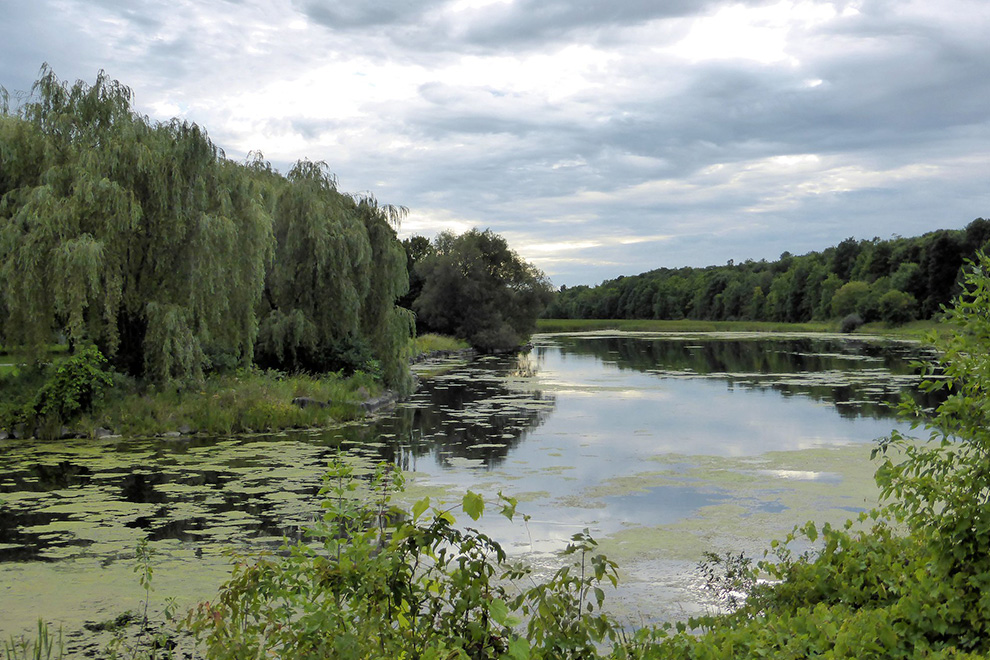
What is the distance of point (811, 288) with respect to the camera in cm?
10044

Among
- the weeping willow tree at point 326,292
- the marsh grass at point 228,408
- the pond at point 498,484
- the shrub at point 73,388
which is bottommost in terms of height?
the pond at point 498,484

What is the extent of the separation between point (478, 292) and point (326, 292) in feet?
91.4

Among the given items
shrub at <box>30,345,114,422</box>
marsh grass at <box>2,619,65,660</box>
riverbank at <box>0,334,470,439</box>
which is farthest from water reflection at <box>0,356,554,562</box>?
marsh grass at <box>2,619,65,660</box>

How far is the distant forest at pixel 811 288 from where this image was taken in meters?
69.6

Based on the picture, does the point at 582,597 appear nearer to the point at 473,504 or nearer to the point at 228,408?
the point at 473,504

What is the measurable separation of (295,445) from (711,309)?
386 ft

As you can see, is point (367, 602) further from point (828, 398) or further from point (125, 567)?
point (828, 398)

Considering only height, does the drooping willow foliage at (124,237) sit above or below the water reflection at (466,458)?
above

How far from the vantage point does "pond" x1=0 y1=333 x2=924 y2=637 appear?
7.34 meters

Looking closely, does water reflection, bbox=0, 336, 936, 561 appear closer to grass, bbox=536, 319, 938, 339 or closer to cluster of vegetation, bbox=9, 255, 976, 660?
cluster of vegetation, bbox=9, 255, 976, 660

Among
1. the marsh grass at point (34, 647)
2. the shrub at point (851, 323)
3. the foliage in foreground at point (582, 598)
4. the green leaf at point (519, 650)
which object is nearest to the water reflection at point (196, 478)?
the marsh grass at point (34, 647)

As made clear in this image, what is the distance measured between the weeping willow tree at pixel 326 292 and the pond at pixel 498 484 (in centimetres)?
224

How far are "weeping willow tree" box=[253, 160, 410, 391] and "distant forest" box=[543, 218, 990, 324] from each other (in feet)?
62.9

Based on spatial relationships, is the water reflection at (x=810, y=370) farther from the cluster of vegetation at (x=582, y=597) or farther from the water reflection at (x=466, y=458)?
the cluster of vegetation at (x=582, y=597)
